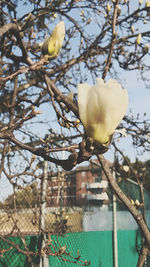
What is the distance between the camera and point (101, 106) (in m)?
0.65

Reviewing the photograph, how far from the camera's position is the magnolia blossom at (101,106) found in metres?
0.63

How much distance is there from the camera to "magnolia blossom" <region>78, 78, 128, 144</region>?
0.63m

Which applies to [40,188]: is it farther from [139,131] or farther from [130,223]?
[130,223]

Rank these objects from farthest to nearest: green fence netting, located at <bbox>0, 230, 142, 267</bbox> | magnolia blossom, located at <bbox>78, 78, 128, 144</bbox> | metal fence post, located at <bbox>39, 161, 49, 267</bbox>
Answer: green fence netting, located at <bbox>0, 230, 142, 267</bbox> < metal fence post, located at <bbox>39, 161, 49, 267</bbox> < magnolia blossom, located at <bbox>78, 78, 128, 144</bbox>

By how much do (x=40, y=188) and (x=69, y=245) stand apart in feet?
2.16

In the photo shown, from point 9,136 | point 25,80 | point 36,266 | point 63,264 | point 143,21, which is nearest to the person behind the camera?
point 9,136

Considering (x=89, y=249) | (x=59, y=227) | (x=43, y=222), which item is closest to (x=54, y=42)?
(x=43, y=222)

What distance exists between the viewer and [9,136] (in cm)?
85

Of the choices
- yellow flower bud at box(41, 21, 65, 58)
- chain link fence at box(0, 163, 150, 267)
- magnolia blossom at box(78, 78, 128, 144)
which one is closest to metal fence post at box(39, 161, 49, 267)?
chain link fence at box(0, 163, 150, 267)

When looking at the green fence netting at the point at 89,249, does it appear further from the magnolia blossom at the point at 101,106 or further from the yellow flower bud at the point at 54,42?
the magnolia blossom at the point at 101,106

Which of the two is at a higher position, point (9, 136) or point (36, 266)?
point (9, 136)

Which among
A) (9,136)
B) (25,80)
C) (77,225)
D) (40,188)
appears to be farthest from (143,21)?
(9,136)

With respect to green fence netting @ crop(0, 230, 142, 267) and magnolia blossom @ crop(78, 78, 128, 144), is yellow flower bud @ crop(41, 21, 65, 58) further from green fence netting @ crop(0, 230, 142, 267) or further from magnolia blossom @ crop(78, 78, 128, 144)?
green fence netting @ crop(0, 230, 142, 267)

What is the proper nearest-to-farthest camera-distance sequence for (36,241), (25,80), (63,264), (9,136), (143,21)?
1. (9,136)
2. (36,241)
3. (63,264)
4. (143,21)
5. (25,80)
